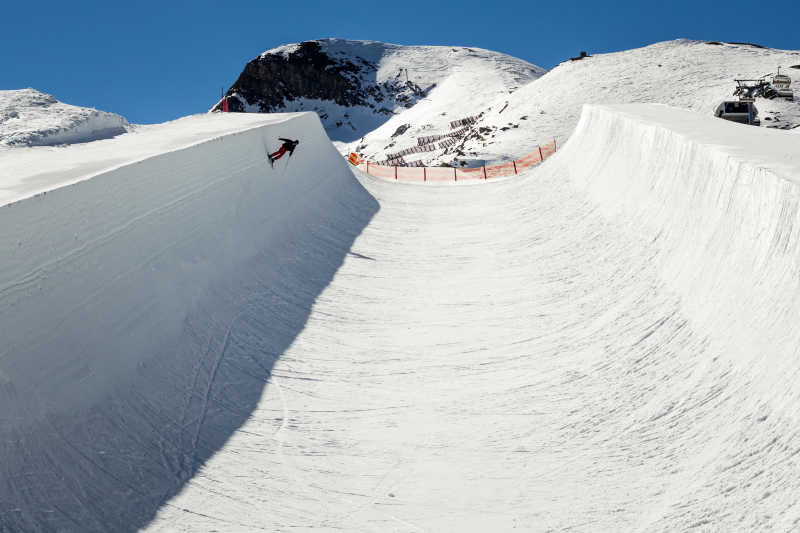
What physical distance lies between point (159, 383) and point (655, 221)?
8246mm

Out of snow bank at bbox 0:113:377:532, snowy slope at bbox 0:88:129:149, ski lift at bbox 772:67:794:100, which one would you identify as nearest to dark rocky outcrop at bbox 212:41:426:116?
ski lift at bbox 772:67:794:100

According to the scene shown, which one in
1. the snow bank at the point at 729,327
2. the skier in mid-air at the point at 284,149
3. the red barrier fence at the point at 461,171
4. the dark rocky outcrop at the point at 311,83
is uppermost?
the dark rocky outcrop at the point at 311,83

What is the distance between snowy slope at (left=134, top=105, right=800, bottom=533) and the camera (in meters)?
6.23

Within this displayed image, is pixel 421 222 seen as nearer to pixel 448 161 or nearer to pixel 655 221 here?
pixel 655 221

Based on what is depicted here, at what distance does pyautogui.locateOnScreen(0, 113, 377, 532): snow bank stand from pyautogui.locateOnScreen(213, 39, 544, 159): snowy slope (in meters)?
58.0

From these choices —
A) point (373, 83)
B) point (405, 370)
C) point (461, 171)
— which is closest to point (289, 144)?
point (405, 370)

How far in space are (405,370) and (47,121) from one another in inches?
650

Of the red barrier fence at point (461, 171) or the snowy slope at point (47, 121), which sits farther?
the red barrier fence at point (461, 171)

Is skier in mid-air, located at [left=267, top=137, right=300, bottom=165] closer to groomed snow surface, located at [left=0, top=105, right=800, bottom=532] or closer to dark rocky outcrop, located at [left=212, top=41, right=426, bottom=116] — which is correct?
groomed snow surface, located at [left=0, top=105, right=800, bottom=532]

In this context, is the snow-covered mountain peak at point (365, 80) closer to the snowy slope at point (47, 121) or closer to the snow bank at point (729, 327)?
the snowy slope at point (47, 121)

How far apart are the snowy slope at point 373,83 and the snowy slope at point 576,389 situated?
58.1 meters

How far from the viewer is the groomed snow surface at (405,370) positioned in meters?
6.36

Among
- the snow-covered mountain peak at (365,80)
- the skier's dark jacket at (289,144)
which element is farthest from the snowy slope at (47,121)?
the snow-covered mountain peak at (365,80)

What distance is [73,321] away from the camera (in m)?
7.95
